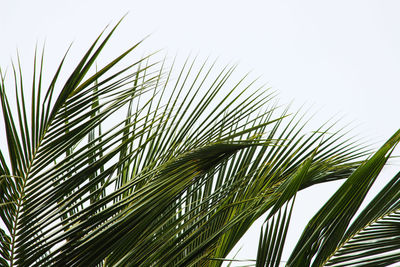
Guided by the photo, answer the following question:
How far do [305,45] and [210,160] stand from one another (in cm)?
298

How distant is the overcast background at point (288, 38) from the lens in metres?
3.53

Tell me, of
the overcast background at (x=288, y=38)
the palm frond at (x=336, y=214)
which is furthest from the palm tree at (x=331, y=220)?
the overcast background at (x=288, y=38)

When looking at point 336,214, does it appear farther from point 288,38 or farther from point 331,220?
point 288,38

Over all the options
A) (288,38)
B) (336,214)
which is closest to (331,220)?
(336,214)

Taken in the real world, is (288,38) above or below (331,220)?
above

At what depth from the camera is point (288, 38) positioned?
3.67 meters

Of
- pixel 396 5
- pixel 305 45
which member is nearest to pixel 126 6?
pixel 305 45

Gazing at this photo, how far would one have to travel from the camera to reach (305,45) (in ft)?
12.0

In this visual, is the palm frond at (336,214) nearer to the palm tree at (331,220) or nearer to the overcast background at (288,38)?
the palm tree at (331,220)

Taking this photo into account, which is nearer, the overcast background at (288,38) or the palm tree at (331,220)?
the palm tree at (331,220)

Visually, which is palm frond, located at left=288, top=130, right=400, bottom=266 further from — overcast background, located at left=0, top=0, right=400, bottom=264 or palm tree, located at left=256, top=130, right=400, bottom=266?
overcast background, located at left=0, top=0, right=400, bottom=264

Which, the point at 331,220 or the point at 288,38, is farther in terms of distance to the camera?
the point at 288,38

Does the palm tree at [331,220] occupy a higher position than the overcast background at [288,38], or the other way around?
the overcast background at [288,38]

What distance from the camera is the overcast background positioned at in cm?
353
